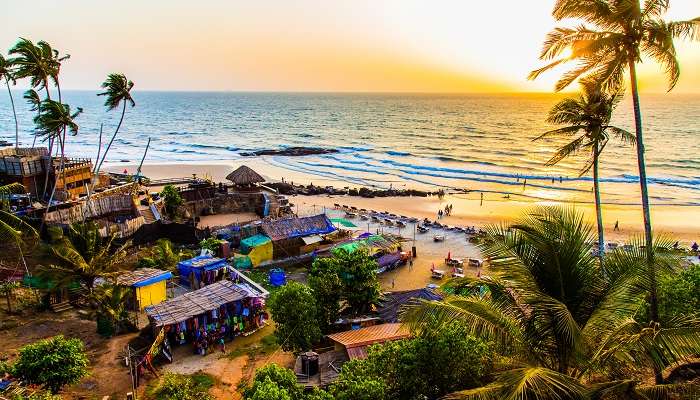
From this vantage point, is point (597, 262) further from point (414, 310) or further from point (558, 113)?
point (558, 113)

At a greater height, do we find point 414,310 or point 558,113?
point 558,113

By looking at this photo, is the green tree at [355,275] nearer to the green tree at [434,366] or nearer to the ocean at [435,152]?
the green tree at [434,366]

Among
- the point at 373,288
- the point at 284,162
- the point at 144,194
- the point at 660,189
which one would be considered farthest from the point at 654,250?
the point at 284,162

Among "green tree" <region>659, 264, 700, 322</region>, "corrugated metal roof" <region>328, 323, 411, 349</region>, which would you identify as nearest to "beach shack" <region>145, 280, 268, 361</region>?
"corrugated metal roof" <region>328, 323, 411, 349</region>

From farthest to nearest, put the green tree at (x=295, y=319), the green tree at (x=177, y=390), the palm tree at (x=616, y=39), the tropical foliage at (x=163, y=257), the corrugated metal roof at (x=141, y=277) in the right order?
1. the tropical foliage at (x=163, y=257)
2. the corrugated metal roof at (x=141, y=277)
3. the green tree at (x=295, y=319)
4. the green tree at (x=177, y=390)
5. the palm tree at (x=616, y=39)

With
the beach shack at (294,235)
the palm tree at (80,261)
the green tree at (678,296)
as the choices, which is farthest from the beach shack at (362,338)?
the beach shack at (294,235)

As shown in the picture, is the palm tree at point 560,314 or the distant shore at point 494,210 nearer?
the palm tree at point 560,314

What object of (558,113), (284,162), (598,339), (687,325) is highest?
(558,113)

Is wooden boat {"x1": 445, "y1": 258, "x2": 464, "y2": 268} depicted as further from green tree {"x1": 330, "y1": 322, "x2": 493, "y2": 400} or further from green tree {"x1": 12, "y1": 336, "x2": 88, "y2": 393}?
green tree {"x1": 12, "y1": 336, "x2": 88, "y2": 393}
